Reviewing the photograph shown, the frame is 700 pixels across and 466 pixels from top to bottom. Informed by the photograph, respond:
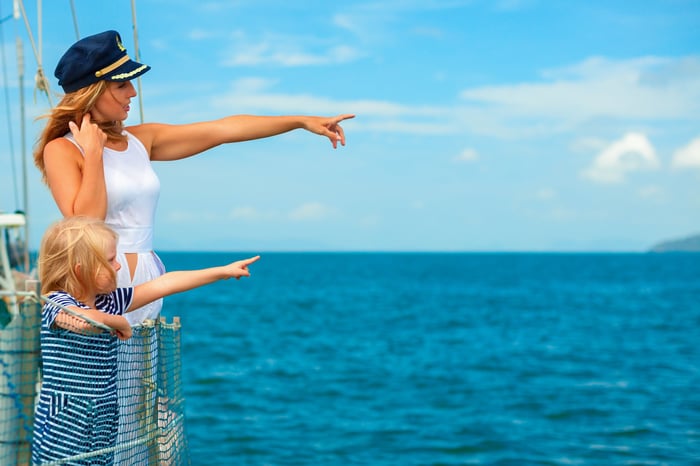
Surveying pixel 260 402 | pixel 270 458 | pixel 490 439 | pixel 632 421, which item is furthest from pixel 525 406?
pixel 270 458

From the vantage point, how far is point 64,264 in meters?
3.10

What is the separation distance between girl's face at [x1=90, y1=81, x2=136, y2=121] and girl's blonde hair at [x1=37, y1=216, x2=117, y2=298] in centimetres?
53

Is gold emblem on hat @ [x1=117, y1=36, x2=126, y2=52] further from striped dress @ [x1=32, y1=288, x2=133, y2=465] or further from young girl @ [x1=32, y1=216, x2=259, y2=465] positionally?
striped dress @ [x1=32, y1=288, x2=133, y2=465]

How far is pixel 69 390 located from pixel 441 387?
18710mm

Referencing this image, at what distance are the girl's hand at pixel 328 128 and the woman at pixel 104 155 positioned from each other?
2.53 feet

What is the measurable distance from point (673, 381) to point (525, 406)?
723 cm

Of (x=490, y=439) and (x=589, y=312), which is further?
(x=589, y=312)

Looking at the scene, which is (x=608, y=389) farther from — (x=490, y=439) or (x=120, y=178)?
(x=120, y=178)

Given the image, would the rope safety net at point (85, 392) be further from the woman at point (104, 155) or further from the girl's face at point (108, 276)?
the woman at point (104, 155)

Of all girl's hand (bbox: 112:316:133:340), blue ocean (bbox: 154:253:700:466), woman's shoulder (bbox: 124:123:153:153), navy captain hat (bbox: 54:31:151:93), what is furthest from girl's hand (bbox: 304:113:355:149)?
blue ocean (bbox: 154:253:700:466)

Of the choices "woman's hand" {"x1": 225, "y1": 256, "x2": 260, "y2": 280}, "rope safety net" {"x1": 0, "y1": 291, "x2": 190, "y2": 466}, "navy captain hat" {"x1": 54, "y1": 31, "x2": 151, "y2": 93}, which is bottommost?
"rope safety net" {"x1": 0, "y1": 291, "x2": 190, "y2": 466}

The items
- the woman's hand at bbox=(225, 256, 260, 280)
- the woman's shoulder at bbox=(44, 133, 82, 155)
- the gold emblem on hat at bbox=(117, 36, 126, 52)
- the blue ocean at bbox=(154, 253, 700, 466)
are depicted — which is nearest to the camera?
the woman's hand at bbox=(225, 256, 260, 280)

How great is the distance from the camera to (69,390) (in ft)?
10.0

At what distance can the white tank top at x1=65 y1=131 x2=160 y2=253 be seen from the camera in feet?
11.3
